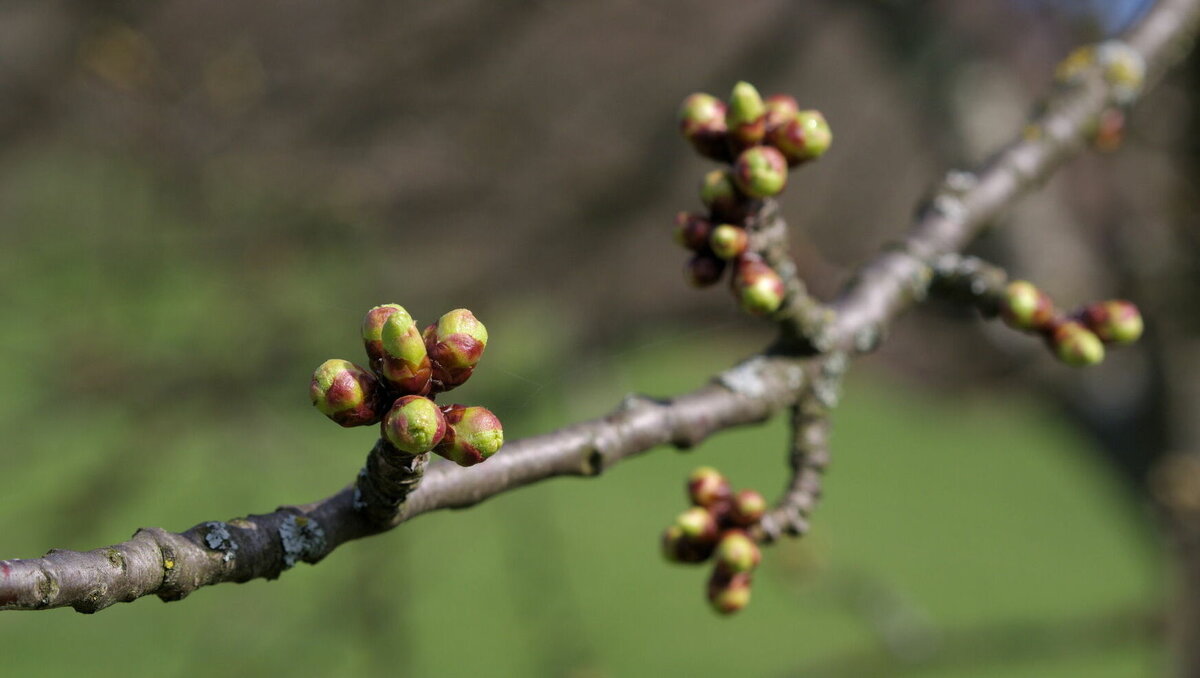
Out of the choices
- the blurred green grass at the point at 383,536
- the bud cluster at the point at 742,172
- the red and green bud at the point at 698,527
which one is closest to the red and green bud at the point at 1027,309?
the bud cluster at the point at 742,172

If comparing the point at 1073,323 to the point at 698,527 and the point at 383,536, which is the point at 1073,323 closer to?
the point at 698,527

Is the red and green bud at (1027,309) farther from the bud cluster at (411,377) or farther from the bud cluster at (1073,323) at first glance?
the bud cluster at (411,377)

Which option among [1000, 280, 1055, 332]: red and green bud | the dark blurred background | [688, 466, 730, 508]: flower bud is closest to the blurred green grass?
the dark blurred background

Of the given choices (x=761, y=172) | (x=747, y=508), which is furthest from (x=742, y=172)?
(x=747, y=508)

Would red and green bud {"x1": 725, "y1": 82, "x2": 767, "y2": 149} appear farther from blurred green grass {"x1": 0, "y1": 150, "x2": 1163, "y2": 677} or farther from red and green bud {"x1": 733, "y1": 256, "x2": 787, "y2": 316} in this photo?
blurred green grass {"x1": 0, "y1": 150, "x2": 1163, "y2": 677}

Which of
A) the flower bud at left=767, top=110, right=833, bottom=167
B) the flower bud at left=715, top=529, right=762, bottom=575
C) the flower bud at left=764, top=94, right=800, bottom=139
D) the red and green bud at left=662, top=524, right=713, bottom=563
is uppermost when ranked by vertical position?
the flower bud at left=764, top=94, right=800, bottom=139

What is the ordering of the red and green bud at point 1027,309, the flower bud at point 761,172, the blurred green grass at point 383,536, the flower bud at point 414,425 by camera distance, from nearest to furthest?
the flower bud at point 414,425 < the flower bud at point 761,172 < the red and green bud at point 1027,309 < the blurred green grass at point 383,536
